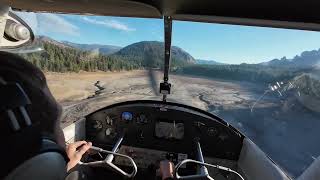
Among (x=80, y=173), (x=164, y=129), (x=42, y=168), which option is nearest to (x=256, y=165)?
(x=164, y=129)

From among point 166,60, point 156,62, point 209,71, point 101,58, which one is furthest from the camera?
point 209,71

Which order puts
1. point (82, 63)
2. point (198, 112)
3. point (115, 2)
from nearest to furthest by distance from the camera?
point (115, 2), point (198, 112), point (82, 63)

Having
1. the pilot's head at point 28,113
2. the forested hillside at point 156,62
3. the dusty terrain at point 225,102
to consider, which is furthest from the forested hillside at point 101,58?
the pilot's head at point 28,113

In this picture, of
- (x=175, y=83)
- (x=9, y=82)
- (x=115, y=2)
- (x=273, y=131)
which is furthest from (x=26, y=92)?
(x=273, y=131)

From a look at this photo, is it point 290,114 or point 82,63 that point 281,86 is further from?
point 82,63

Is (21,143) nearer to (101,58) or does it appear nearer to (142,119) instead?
(142,119)

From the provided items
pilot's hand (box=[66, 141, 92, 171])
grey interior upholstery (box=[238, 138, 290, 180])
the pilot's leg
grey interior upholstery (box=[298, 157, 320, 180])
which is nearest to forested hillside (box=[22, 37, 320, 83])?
grey interior upholstery (box=[238, 138, 290, 180])

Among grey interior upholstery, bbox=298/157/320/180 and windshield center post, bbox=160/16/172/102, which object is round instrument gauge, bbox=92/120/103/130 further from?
grey interior upholstery, bbox=298/157/320/180
